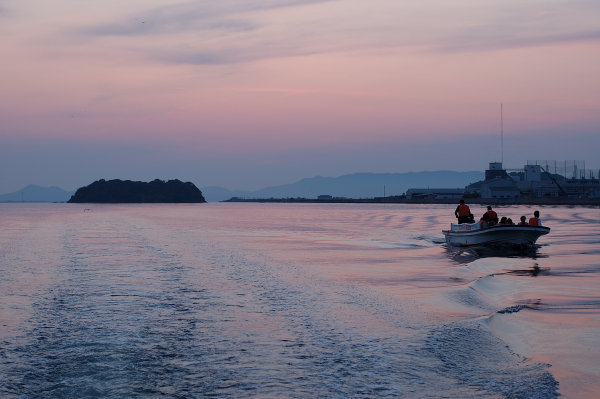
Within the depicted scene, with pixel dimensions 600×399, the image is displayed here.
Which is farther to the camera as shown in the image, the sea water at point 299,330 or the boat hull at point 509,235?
the boat hull at point 509,235

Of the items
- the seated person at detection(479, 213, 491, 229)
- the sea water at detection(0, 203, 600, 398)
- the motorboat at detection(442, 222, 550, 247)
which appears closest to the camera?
the sea water at detection(0, 203, 600, 398)

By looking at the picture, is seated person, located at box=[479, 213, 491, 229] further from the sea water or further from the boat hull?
the sea water

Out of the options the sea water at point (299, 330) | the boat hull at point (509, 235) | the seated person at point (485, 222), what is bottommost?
the sea water at point (299, 330)


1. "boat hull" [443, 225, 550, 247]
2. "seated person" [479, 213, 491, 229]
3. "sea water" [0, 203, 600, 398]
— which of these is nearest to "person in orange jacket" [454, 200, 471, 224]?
"seated person" [479, 213, 491, 229]

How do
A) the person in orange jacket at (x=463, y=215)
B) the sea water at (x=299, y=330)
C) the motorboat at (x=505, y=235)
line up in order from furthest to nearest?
the person in orange jacket at (x=463, y=215), the motorboat at (x=505, y=235), the sea water at (x=299, y=330)

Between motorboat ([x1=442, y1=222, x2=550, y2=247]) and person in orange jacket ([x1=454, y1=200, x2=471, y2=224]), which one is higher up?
person in orange jacket ([x1=454, y1=200, x2=471, y2=224])

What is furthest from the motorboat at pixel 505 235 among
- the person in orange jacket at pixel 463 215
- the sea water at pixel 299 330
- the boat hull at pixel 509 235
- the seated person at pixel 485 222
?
the sea water at pixel 299 330

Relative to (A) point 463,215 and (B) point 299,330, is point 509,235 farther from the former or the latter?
(B) point 299,330

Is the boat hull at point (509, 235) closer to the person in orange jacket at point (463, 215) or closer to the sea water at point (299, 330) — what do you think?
the person in orange jacket at point (463, 215)

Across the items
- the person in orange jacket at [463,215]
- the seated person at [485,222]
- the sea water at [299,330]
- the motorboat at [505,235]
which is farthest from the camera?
the person in orange jacket at [463,215]

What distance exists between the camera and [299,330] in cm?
1460

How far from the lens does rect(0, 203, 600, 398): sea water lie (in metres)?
10.5

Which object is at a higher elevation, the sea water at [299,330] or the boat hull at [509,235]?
the boat hull at [509,235]

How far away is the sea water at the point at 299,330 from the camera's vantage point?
1052cm
